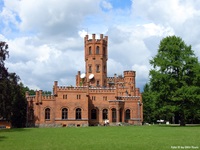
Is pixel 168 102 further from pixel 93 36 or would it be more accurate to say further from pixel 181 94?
pixel 93 36

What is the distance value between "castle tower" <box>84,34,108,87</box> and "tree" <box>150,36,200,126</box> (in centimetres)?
2286

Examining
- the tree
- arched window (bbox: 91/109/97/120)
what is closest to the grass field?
the tree

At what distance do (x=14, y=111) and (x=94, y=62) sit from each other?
68.9 ft

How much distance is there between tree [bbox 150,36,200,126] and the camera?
154 ft

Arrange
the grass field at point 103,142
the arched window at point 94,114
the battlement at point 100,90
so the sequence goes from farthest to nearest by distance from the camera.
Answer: the arched window at point 94,114 → the battlement at point 100,90 → the grass field at point 103,142

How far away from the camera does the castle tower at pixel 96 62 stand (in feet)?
237

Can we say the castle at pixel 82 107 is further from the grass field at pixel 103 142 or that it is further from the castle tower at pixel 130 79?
the grass field at pixel 103 142

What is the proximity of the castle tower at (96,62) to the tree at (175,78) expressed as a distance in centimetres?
2286

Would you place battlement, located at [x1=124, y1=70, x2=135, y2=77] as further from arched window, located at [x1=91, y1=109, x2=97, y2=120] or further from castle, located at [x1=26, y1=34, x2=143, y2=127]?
arched window, located at [x1=91, y1=109, x2=97, y2=120]

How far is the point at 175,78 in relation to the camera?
48.9 meters

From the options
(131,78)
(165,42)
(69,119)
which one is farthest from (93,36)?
(165,42)

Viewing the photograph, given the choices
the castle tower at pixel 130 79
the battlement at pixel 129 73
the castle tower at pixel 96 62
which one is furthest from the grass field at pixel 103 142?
the battlement at pixel 129 73

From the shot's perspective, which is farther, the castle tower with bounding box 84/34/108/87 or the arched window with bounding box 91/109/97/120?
the castle tower with bounding box 84/34/108/87

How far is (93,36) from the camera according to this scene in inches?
2879
